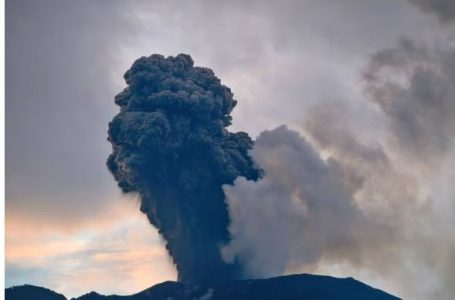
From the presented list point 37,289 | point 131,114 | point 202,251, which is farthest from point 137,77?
point 37,289

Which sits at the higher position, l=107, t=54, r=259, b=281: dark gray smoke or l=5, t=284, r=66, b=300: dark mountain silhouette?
l=107, t=54, r=259, b=281: dark gray smoke

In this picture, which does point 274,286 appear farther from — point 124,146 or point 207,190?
point 124,146

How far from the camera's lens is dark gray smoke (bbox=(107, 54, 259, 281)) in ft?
143

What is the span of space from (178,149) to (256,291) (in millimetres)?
18032

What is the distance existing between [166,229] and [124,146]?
26.6 ft

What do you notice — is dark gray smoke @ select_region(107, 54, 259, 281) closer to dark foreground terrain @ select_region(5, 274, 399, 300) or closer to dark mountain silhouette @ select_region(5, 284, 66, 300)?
dark foreground terrain @ select_region(5, 274, 399, 300)

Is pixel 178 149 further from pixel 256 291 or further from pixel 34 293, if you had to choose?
pixel 34 293

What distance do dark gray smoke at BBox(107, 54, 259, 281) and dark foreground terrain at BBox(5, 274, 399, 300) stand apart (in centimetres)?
279

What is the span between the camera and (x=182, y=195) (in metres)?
48.3

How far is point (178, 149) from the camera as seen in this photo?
4547 centimetres

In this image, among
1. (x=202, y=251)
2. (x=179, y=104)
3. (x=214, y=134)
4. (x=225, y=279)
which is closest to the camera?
(x=179, y=104)

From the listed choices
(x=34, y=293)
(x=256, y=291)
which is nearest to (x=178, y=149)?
(x=256, y=291)

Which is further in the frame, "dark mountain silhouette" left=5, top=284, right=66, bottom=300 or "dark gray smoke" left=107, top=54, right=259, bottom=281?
"dark mountain silhouette" left=5, top=284, right=66, bottom=300

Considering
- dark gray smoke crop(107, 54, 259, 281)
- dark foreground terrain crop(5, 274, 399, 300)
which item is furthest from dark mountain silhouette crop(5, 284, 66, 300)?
dark gray smoke crop(107, 54, 259, 281)
